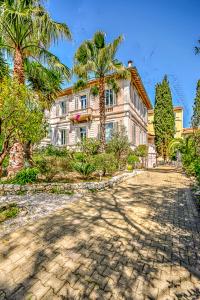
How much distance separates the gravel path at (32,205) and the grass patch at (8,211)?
0.46 feet

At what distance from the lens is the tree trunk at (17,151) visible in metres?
8.65

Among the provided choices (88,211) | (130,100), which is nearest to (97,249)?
(88,211)

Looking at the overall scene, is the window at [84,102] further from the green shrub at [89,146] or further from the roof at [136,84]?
the green shrub at [89,146]

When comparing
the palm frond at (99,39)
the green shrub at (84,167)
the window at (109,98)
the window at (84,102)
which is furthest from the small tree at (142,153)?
the palm frond at (99,39)

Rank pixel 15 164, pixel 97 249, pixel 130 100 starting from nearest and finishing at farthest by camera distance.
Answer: pixel 97 249 → pixel 15 164 → pixel 130 100

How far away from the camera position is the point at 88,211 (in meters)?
5.45

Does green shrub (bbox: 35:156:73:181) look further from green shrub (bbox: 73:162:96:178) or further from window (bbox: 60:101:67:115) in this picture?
window (bbox: 60:101:67:115)

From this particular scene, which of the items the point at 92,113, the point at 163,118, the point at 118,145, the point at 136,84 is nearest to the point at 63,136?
the point at 92,113

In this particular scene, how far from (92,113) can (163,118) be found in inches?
503

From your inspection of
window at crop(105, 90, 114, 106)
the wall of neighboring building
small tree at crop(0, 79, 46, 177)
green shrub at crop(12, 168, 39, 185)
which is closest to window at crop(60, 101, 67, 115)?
window at crop(105, 90, 114, 106)

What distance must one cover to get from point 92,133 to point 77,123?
2.67m

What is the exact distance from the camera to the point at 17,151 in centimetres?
869

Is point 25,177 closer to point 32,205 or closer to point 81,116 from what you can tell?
point 32,205

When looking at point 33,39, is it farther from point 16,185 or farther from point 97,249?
→ point 97,249
